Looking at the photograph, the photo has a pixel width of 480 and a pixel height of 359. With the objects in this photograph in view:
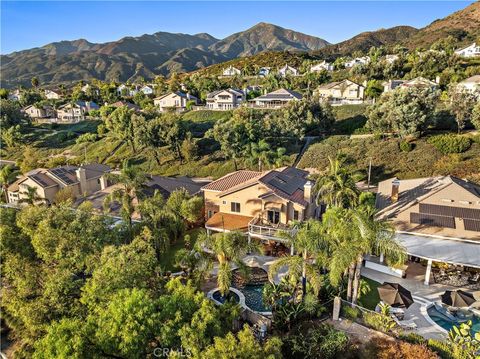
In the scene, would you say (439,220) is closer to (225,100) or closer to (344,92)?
(344,92)

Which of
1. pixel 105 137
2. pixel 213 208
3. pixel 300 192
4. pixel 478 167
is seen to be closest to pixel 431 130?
pixel 478 167

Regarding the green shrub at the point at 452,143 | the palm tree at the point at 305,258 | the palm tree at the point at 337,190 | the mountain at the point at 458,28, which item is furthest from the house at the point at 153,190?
the mountain at the point at 458,28

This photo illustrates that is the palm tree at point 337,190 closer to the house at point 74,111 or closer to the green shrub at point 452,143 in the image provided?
the green shrub at point 452,143

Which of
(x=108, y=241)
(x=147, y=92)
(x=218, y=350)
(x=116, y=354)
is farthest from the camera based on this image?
(x=147, y=92)

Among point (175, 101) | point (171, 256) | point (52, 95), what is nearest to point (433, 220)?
point (171, 256)

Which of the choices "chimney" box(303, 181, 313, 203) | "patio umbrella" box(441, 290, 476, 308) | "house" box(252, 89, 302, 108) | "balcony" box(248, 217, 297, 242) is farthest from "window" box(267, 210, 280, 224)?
"house" box(252, 89, 302, 108)

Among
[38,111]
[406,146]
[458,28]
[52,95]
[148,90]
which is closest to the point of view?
[406,146]

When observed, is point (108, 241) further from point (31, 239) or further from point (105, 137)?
point (105, 137)
